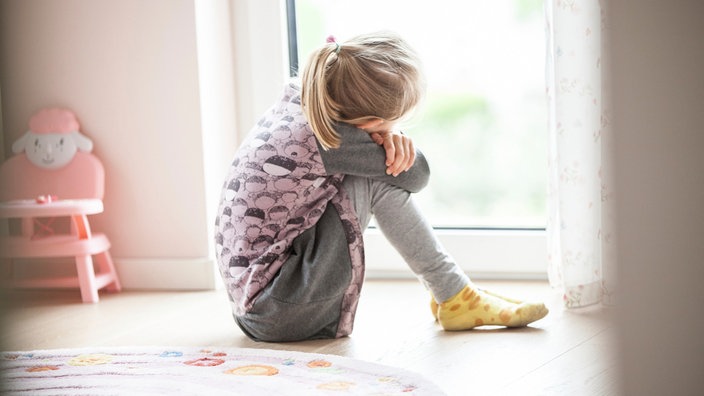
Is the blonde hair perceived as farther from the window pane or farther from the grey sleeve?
the window pane

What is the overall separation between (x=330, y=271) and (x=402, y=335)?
0.56 feet

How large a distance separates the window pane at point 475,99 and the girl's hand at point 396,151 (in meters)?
0.47

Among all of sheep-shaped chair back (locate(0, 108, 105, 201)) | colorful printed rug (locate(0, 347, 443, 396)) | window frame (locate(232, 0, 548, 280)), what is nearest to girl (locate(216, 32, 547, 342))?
colorful printed rug (locate(0, 347, 443, 396))

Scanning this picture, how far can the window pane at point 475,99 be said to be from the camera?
1874 millimetres

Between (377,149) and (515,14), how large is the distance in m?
0.64

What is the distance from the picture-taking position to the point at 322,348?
4.40ft

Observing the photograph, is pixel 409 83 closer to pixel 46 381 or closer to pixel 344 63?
pixel 344 63

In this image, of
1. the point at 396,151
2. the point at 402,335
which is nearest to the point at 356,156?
the point at 396,151

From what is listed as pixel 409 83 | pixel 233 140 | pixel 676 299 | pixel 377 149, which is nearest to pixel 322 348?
pixel 377 149

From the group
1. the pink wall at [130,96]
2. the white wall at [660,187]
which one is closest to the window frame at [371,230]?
the pink wall at [130,96]

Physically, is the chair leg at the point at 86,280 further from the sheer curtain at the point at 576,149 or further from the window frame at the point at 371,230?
the sheer curtain at the point at 576,149

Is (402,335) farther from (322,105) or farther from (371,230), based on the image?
(371,230)

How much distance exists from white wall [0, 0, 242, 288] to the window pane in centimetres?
31

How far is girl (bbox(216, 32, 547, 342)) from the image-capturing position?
1.36 metres
